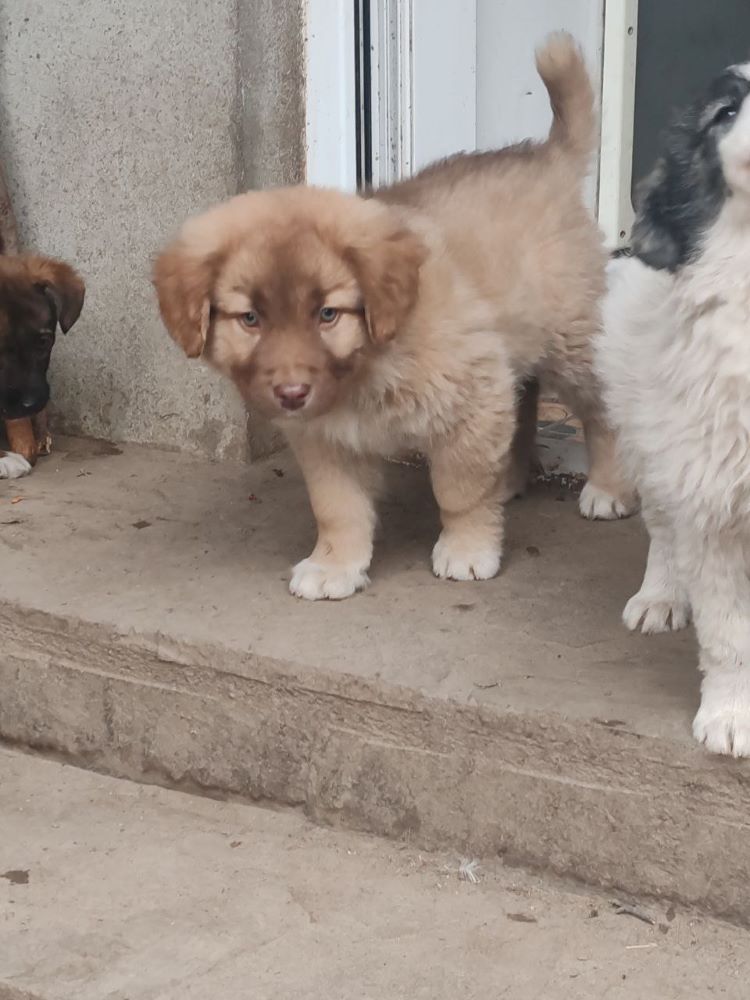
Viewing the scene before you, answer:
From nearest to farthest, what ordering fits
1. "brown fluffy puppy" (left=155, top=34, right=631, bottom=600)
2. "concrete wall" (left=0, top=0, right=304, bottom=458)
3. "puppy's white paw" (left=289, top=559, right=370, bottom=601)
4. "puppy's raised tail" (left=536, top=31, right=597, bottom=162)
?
"brown fluffy puppy" (left=155, top=34, right=631, bottom=600) → "puppy's white paw" (left=289, top=559, right=370, bottom=601) → "puppy's raised tail" (left=536, top=31, right=597, bottom=162) → "concrete wall" (left=0, top=0, right=304, bottom=458)

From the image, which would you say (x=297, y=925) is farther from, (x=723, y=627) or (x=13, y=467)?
(x=13, y=467)

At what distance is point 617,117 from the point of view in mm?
4633

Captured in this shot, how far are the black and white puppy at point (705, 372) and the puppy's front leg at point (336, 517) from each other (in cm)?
86

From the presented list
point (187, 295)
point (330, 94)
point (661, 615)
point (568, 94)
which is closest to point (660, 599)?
point (661, 615)

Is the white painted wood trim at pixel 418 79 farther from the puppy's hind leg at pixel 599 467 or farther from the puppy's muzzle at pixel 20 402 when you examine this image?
the puppy's muzzle at pixel 20 402

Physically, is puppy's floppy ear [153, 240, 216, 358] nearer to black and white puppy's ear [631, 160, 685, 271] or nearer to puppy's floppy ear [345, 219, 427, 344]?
puppy's floppy ear [345, 219, 427, 344]

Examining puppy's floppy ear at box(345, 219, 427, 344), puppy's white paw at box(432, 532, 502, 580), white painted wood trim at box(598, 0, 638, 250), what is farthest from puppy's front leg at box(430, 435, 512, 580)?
white painted wood trim at box(598, 0, 638, 250)

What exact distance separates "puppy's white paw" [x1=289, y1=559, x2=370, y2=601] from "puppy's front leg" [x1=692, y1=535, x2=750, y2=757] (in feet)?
3.24

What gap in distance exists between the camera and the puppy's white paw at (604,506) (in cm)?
345

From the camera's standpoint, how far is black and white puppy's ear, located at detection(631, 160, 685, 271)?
6.63 feet

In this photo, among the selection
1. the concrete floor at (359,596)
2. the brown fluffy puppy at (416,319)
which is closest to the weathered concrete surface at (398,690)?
the concrete floor at (359,596)

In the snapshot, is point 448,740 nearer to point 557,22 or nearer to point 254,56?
point 254,56

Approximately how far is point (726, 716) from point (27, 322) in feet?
8.68

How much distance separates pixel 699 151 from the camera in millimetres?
1985
